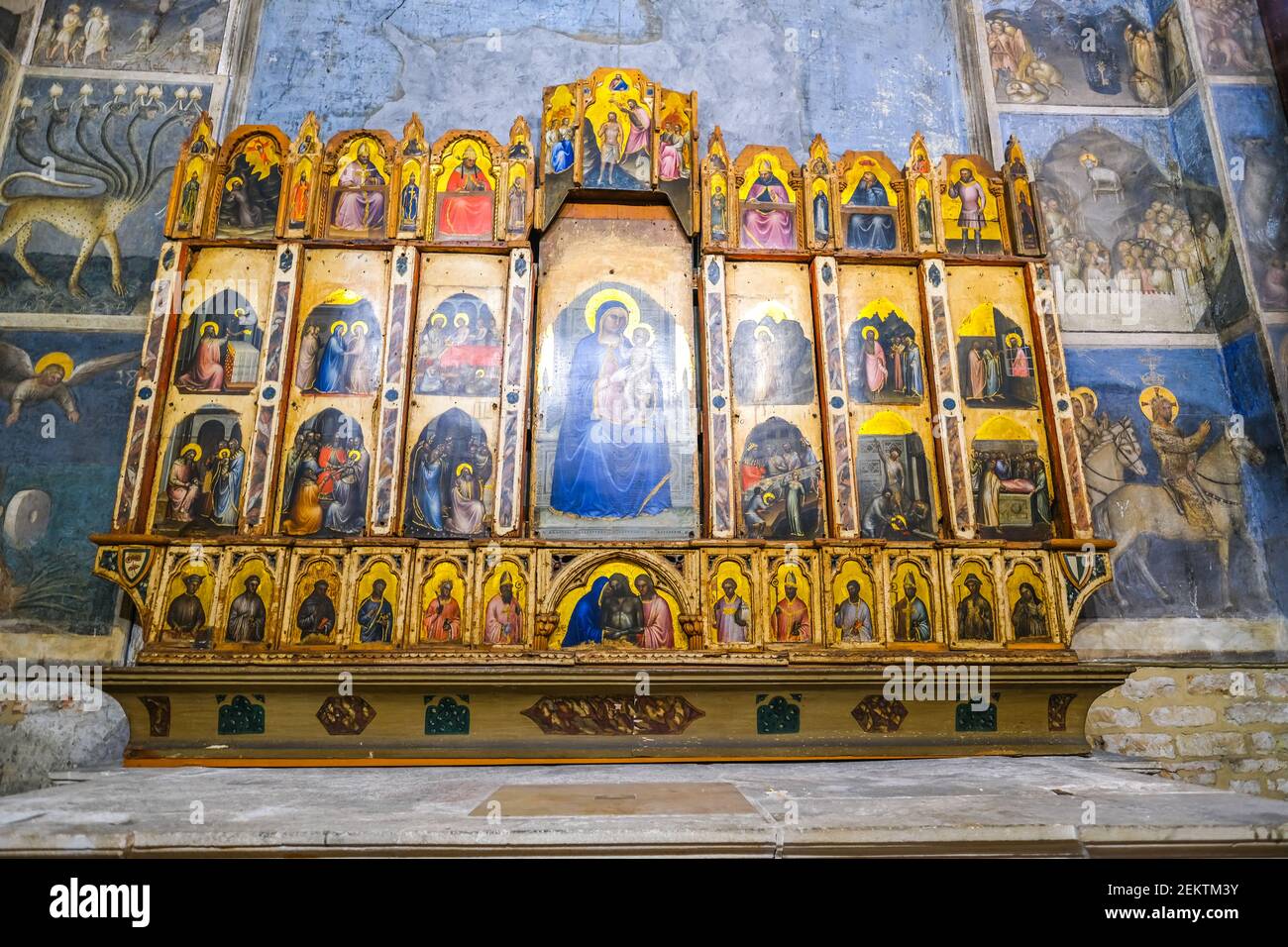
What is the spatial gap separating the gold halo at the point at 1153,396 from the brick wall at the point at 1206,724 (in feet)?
7.15

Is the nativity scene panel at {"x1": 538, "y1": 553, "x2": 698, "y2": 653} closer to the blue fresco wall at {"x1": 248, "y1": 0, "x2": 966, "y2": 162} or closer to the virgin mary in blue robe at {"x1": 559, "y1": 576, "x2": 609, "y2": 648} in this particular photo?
the virgin mary in blue robe at {"x1": 559, "y1": 576, "x2": 609, "y2": 648}

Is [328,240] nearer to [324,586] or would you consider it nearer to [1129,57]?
[324,586]

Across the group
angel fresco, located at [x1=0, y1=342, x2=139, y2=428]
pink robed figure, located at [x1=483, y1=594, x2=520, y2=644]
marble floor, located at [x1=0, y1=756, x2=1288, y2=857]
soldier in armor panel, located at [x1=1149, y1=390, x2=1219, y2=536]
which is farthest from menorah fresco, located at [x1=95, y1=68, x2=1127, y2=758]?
Answer: soldier in armor panel, located at [x1=1149, y1=390, x2=1219, y2=536]

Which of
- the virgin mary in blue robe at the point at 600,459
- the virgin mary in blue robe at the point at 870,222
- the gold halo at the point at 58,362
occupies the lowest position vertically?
the virgin mary in blue robe at the point at 600,459

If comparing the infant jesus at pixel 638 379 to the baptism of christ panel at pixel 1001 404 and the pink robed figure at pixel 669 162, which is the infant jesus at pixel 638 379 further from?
the baptism of christ panel at pixel 1001 404

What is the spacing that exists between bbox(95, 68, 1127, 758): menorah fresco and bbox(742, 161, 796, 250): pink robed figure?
3 centimetres

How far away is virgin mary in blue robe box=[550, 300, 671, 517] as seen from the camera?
6.39 m

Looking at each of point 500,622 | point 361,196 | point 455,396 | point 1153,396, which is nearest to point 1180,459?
point 1153,396

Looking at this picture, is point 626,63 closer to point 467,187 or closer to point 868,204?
point 467,187

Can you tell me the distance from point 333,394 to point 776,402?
10.6 ft

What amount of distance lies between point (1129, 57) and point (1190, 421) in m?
3.85

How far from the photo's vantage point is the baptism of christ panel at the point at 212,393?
6.13m

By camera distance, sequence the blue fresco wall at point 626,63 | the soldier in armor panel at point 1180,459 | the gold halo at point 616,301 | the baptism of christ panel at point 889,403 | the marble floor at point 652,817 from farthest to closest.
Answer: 1. the blue fresco wall at point 626,63
2. the soldier in armor panel at point 1180,459
3. the gold halo at point 616,301
4. the baptism of christ panel at point 889,403
5. the marble floor at point 652,817

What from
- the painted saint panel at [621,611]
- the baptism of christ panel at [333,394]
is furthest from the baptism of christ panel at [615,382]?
the baptism of christ panel at [333,394]
